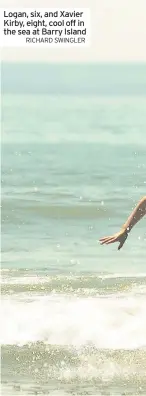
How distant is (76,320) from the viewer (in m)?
7.31

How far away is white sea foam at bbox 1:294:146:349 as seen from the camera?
272 inches

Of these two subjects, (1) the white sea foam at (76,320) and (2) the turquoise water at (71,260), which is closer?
(2) the turquoise water at (71,260)

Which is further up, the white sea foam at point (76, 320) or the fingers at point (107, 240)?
A: the fingers at point (107, 240)

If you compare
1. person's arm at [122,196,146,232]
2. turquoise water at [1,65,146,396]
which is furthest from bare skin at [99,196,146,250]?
turquoise water at [1,65,146,396]

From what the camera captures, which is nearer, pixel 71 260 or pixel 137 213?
pixel 137 213

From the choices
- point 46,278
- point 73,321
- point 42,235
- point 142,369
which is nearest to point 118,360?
point 142,369

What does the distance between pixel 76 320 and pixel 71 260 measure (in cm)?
188

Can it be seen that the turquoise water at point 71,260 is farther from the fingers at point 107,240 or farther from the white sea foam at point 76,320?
the fingers at point 107,240

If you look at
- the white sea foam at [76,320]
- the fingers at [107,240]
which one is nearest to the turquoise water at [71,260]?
the white sea foam at [76,320]

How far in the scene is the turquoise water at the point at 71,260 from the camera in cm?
630

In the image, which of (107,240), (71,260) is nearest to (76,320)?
(71,260)

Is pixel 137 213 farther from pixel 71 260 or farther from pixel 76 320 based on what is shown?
pixel 71 260

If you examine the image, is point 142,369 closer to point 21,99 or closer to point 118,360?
point 118,360

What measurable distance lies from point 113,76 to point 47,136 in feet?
16.3
